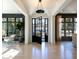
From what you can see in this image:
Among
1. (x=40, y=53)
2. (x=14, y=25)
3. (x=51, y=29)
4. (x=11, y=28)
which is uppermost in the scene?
(x=14, y=25)

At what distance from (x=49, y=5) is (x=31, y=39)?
13.0 feet

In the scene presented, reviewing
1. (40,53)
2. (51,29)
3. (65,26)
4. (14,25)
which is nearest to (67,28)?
(65,26)

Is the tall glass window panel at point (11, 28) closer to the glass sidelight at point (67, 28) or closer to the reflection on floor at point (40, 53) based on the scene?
the glass sidelight at point (67, 28)

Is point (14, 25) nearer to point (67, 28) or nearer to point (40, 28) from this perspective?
point (40, 28)

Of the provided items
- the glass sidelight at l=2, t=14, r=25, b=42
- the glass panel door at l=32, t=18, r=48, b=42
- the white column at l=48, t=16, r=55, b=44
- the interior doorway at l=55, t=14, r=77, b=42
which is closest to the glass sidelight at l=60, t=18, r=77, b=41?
the interior doorway at l=55, t=14, r=77, b=42

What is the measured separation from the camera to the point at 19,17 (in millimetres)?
14719

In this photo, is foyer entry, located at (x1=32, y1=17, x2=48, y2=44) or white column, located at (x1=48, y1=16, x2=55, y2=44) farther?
foyer entry, located at (x1=32, y1=17, x2=48, y2=44)

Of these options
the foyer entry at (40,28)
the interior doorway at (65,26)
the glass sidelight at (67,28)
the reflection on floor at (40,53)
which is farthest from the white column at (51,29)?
the reflection on floor at (40,53)

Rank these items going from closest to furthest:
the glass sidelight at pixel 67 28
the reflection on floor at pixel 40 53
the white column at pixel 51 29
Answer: the reflection on floor at pixel 40 53
the white column at pixel 51 29
the glass sidelight at pixel 67 28

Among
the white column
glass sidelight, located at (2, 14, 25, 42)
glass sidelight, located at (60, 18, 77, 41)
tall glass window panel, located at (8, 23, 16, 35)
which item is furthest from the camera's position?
glass sidelight, located at (60, 18, 77, 41)

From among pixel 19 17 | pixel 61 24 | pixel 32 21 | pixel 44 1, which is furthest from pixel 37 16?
pixel 44 1

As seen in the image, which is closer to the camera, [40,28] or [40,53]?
[40,53]

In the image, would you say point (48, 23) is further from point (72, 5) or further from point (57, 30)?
point (72, 5)

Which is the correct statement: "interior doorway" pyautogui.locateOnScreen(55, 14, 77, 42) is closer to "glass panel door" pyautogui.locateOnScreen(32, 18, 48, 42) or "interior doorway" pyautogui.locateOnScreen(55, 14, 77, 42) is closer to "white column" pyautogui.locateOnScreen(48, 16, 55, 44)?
"glass panel door" pyautogui.locateOnScreen(32, 18, 48, 42)
